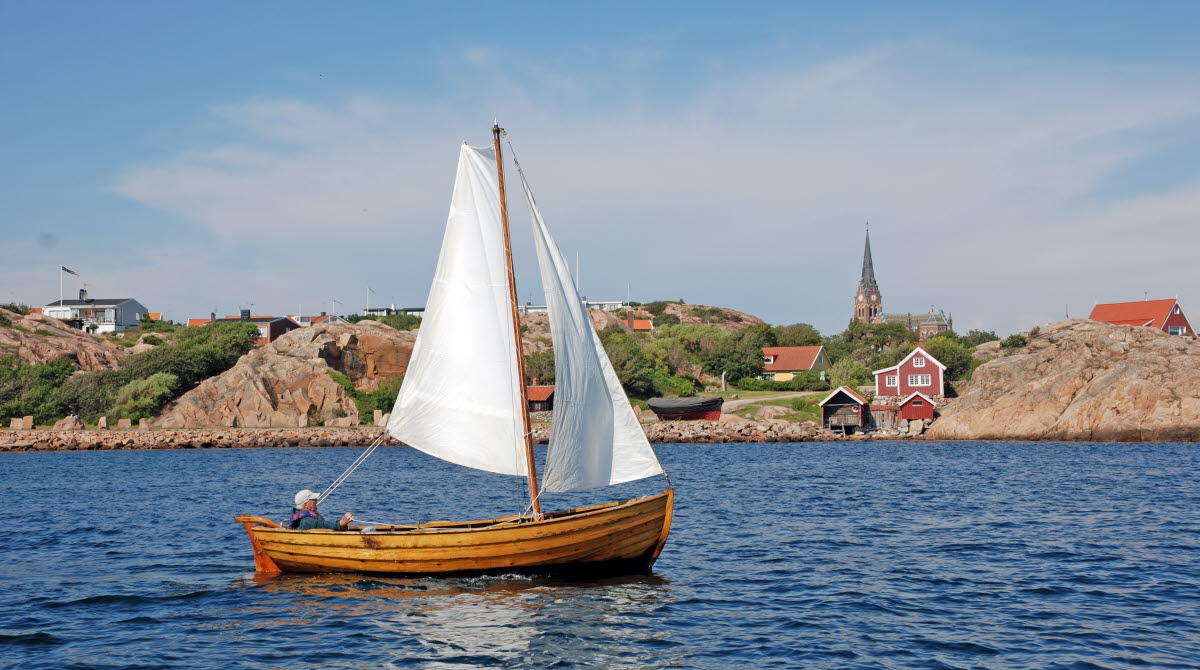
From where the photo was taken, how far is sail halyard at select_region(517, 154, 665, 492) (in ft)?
69.1

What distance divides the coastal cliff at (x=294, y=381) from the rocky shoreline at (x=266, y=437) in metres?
4.04

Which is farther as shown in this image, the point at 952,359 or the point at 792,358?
the point at 792,358

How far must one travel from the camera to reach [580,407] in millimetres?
21344

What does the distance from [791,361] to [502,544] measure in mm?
113928

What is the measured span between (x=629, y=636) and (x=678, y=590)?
12.6 ft

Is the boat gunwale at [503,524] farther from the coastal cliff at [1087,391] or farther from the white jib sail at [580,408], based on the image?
the coastal cliff at [1087,391]

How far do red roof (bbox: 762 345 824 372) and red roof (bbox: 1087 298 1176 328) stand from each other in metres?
36.2

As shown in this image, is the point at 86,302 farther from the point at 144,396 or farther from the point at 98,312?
the point at 144,396

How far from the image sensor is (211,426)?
91875 millimetres

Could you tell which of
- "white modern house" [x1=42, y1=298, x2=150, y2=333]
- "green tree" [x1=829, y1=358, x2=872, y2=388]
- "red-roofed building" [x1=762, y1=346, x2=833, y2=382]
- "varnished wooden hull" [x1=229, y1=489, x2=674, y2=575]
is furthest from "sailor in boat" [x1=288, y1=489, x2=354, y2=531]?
"white modern house" [x1=42, y1=298, x2=150, y2=333]

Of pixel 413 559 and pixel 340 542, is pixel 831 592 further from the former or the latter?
pixel 340 542

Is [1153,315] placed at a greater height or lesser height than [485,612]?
greater

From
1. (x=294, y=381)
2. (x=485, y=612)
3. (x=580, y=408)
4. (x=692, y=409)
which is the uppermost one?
(x=294, y=381)

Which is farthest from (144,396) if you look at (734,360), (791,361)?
(791,361)
